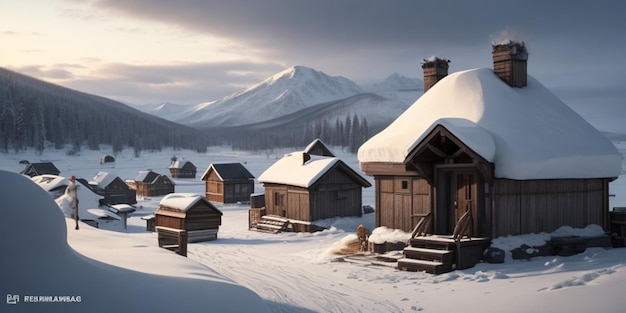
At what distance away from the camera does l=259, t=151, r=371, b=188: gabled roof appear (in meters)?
32.9

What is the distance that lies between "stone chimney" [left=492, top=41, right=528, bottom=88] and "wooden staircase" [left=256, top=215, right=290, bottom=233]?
1627cm

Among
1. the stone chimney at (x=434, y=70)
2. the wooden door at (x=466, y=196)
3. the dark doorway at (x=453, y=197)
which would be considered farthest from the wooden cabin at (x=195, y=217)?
the wooden door at (x=466, y=196)

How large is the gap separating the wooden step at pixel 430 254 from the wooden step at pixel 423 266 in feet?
0.58

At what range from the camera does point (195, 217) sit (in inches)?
1177

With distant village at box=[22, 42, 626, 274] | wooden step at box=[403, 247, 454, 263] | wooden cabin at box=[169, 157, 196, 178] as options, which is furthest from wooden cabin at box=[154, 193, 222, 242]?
wooden cabin at box=[169, 157, 196, 178]

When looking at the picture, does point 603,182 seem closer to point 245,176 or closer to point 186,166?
point 245,176

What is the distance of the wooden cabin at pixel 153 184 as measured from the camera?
69.9m

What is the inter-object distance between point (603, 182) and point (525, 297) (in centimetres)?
1084

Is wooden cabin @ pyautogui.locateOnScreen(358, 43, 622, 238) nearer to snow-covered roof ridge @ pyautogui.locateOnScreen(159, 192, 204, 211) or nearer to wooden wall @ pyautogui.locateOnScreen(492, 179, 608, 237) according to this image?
wooden wall @ pyautogui.locateOnScreen(492, 179, 608, 237)

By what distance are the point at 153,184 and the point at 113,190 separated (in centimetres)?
1094

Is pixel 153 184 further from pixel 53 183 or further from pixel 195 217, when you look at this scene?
pixel 195 217

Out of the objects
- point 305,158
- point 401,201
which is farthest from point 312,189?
point 401,201

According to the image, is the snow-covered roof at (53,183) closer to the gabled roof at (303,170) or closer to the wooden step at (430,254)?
the gabled roof at (303,170)

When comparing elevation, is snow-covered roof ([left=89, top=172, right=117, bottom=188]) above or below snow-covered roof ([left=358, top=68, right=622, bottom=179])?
below
